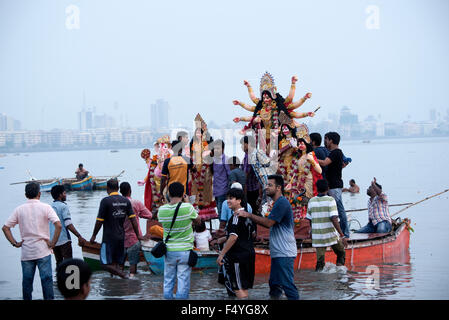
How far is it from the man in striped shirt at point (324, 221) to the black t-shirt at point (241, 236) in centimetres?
260

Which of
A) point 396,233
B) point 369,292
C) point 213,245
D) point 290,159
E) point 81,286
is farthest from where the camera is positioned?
point 396,233

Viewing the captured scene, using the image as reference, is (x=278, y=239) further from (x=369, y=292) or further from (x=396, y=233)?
(x=396, y=233)

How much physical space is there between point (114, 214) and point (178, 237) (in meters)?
2.48

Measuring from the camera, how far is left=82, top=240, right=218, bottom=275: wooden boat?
484 inches

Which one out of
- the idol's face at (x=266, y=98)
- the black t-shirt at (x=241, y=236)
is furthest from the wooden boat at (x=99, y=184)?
the black t-shirt at (x=241, y=236)

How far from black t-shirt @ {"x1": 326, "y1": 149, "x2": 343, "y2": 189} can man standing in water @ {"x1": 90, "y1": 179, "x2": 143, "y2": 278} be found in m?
4.11

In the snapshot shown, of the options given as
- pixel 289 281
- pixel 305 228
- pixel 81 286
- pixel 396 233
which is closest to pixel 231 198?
pixel 289 281

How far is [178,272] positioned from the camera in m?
8.82

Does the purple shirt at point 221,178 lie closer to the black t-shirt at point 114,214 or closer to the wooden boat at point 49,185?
the black t-shirt at point 114,214

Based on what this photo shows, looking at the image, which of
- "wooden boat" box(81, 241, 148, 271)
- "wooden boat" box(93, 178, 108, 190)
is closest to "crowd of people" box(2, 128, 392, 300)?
"wooden boat" box(81, 241, 148, 271)

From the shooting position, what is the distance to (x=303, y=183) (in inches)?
525

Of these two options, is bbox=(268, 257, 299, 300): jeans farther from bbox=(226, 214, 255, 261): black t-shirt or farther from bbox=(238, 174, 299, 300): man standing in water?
bbox=(226, 214, 255, 261): black t-shirt

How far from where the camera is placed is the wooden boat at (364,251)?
1271 cm
